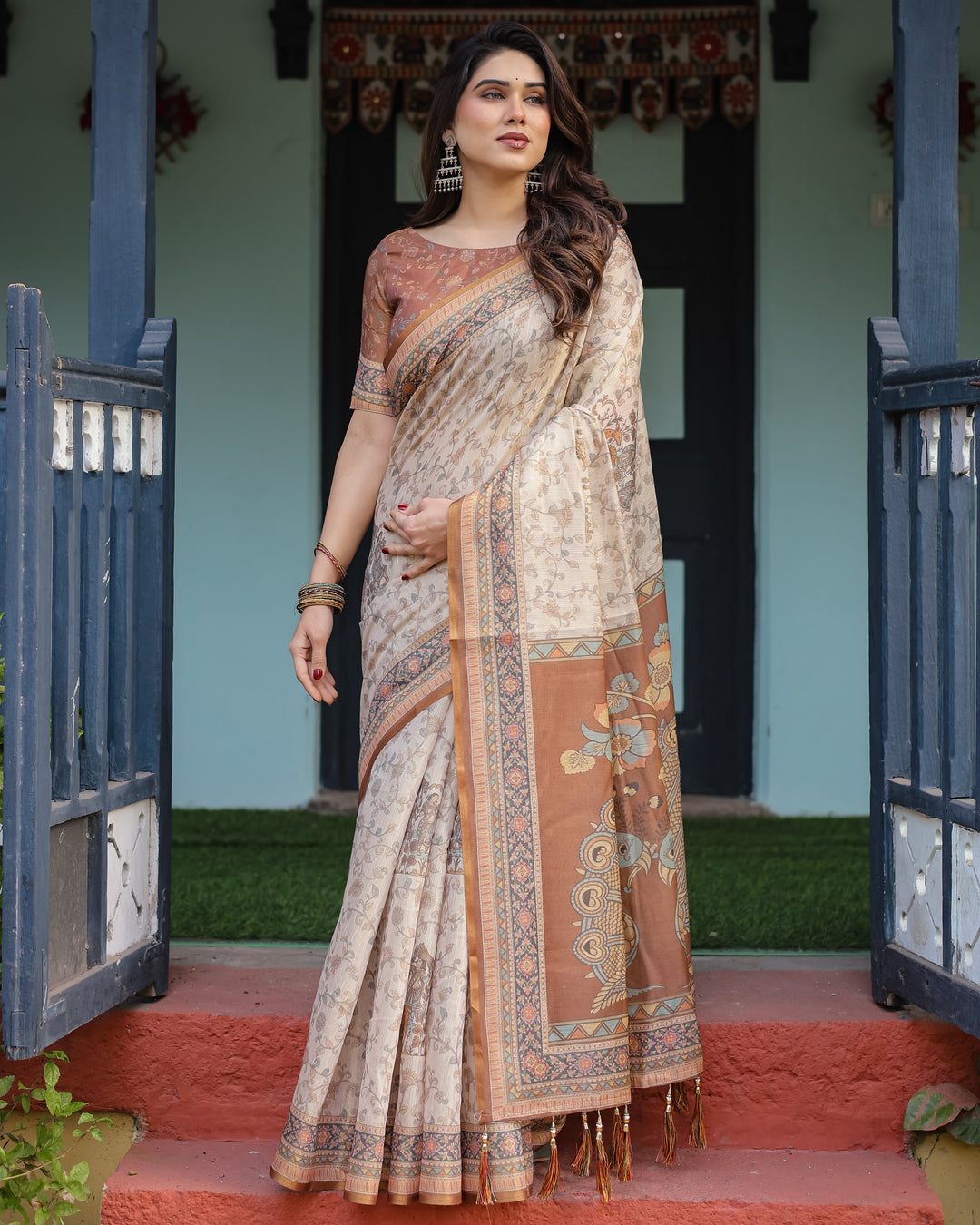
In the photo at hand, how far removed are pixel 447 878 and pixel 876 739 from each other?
36.8 inches

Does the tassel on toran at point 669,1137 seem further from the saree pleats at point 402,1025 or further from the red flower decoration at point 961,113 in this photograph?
the red flower decoration at point 961,113

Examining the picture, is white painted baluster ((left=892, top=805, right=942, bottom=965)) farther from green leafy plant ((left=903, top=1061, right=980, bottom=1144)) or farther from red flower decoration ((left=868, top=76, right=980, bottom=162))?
red flower decoration ((left=868, top=76, right=980, bottom=162))

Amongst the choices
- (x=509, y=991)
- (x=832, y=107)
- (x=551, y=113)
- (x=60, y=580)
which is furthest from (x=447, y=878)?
(x=832, y=107)

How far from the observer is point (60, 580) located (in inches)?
88.0

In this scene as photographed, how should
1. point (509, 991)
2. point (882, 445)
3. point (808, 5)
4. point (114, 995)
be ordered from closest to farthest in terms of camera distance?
point (509, 991)
point (114, 995)
point (882, 445)
point (808, 5)

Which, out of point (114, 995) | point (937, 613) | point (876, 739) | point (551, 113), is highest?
point (551, 113)

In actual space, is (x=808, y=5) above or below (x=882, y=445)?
above

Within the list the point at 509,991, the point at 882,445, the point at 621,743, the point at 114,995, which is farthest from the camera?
the point at 882,445

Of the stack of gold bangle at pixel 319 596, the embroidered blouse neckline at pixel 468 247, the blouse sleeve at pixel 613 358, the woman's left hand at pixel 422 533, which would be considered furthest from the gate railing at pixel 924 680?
the stack of gold bangle at pixel 319 596

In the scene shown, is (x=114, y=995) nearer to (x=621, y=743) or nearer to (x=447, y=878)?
(x=447, y=878)

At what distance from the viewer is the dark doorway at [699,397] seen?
185 inches

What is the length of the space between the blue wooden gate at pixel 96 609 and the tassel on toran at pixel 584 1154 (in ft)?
2.75

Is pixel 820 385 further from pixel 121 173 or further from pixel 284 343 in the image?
pixel 121 173

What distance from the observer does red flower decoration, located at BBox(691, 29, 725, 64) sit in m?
4.56
